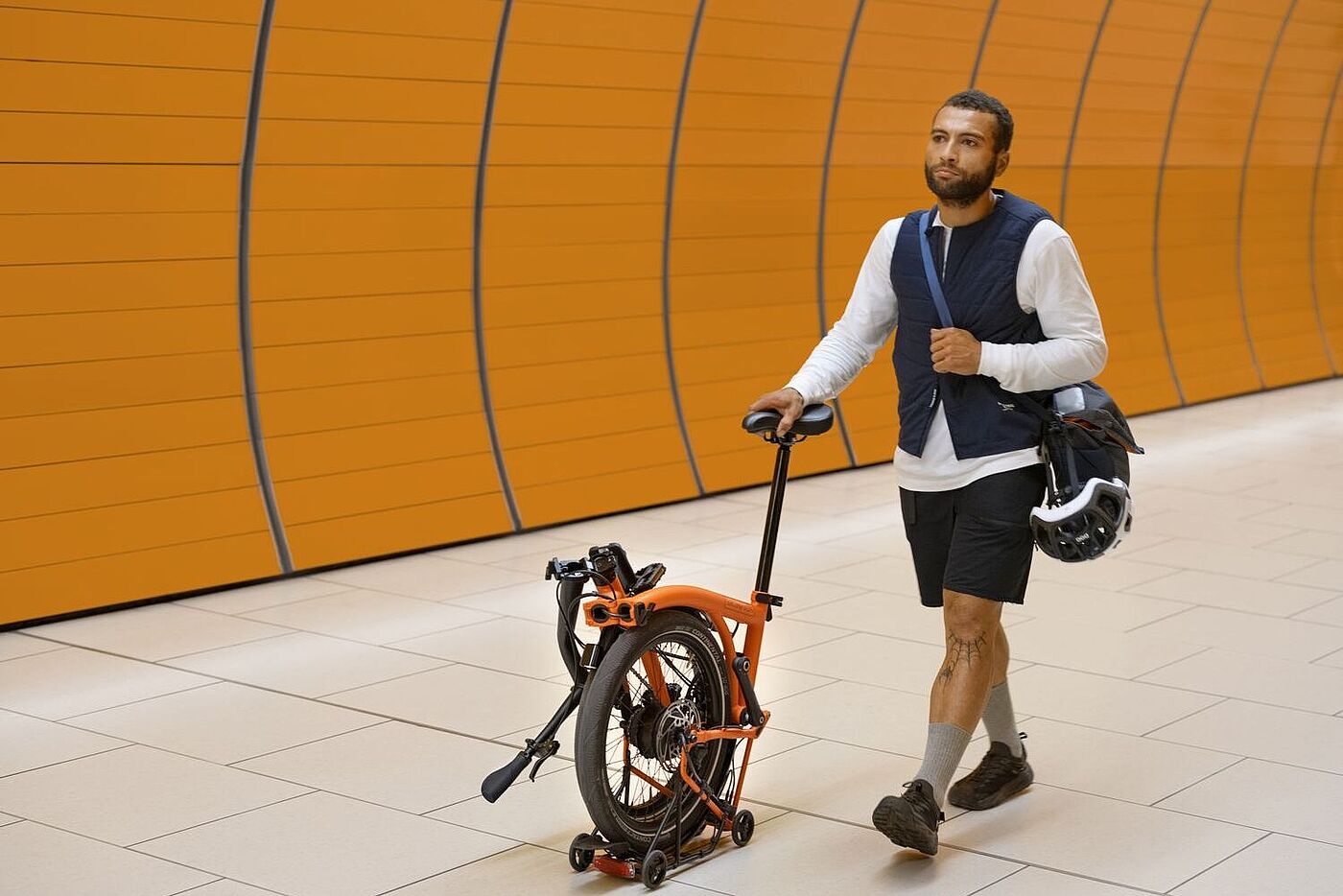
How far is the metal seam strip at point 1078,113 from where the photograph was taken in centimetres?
1127

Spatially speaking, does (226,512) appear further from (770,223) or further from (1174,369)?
(1174,369)

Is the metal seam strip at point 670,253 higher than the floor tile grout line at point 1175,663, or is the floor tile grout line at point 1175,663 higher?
the metal seam strip at point 670,253

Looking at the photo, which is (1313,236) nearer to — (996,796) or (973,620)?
(996,796)

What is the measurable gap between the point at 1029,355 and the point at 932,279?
0.31 metres

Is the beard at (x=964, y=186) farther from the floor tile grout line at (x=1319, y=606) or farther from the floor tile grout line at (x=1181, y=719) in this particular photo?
the floor tile grout line at (x=1319, y=606)

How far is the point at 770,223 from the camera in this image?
30.2 feet

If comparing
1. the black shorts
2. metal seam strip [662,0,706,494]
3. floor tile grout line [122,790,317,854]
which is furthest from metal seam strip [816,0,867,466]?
floor tile grout line [122,790,317,854]

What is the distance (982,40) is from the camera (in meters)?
10.3

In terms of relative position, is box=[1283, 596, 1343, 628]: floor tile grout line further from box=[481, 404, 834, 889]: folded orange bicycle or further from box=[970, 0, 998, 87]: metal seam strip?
box=[970, 0, 998, 87]: metal seam strip

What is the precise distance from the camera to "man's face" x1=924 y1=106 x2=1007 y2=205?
388 centimetres

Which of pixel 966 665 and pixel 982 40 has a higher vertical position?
pixel 982 40

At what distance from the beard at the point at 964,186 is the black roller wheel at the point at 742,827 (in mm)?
1569

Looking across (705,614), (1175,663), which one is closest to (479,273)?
(1175,663)

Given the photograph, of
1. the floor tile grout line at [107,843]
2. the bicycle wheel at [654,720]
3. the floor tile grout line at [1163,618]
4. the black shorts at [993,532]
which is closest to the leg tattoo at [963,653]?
the black shorts at [993,532]
